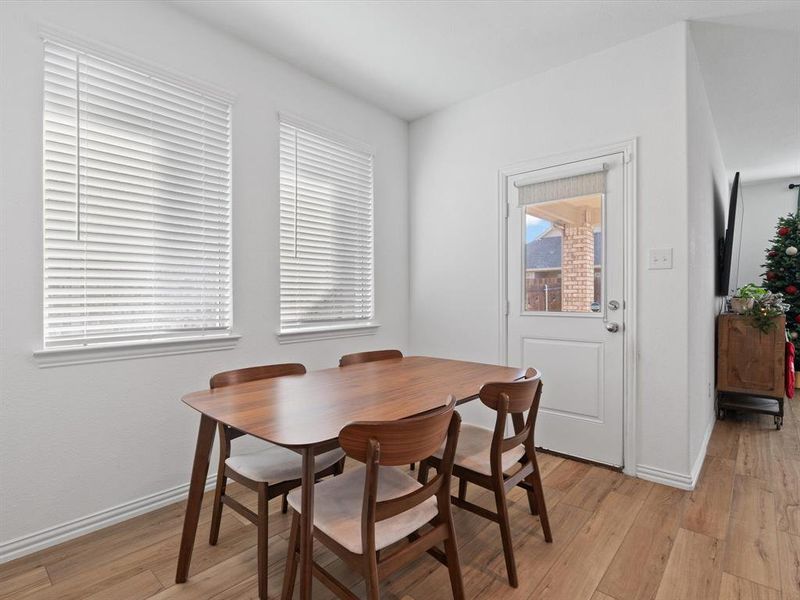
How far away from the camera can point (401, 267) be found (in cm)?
398

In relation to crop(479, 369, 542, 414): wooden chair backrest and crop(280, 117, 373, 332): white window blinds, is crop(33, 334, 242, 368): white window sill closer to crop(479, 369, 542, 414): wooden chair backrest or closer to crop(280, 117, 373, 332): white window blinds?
crop(280, 117, 373, 332): white window blinds

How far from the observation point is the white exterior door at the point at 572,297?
112 inches

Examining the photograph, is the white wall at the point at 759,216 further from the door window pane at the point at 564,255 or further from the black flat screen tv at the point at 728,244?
the door window pane at the point at 564,255

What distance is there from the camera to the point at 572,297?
304cm

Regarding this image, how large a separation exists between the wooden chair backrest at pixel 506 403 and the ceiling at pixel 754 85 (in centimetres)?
256

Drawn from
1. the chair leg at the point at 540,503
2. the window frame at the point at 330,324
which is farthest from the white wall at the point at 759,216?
the chair leg at the point at 540,503

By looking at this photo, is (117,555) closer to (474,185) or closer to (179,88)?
(179,88)

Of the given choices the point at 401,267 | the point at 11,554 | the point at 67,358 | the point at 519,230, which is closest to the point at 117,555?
the point at 11,554

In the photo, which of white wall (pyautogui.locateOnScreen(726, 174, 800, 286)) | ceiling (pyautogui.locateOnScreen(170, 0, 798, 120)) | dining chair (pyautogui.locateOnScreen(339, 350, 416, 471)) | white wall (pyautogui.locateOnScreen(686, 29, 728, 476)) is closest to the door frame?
white wall (pyautogui.locateOnScreen(686, 29, 728, 476))

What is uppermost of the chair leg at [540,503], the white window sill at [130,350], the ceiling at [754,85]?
the ceiling at [754,85]

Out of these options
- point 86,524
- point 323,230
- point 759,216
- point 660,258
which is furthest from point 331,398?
point 759,216

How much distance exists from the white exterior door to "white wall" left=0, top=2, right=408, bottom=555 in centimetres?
163

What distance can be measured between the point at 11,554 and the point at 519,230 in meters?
3.45

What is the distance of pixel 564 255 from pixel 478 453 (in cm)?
178
